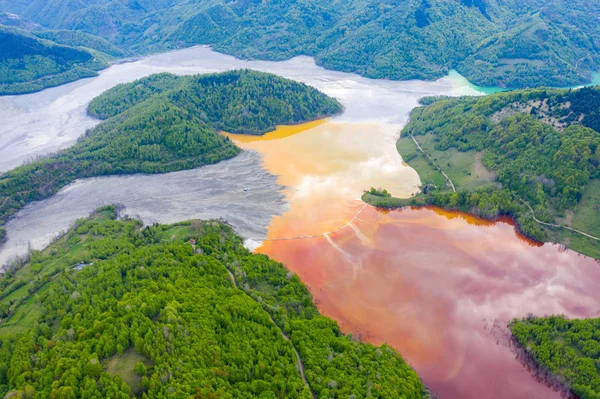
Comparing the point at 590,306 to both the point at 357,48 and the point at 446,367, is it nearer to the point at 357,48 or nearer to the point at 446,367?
the point at 446,367

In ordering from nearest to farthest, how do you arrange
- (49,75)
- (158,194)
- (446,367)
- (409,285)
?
(446,367) → (409,285) → (158,194) → (49,75)

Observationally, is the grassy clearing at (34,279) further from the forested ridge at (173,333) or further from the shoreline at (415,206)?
the shoreline at (415,206)

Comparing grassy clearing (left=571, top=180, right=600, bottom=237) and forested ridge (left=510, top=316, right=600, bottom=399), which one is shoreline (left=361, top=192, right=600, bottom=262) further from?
forested ridge (left=510, top=316, right=600, bottom=399)

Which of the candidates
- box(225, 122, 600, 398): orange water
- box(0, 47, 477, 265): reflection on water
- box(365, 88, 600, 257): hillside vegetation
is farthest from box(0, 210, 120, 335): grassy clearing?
box(365, 88, 600, 257): hillside vegetation

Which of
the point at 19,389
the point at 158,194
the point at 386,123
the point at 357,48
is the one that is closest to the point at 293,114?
the point at 386,123

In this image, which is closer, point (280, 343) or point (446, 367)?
point (280, 343)

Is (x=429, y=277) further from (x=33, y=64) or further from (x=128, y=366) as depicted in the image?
(x=33, y=64)

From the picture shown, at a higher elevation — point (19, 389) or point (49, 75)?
point (49, 75)
